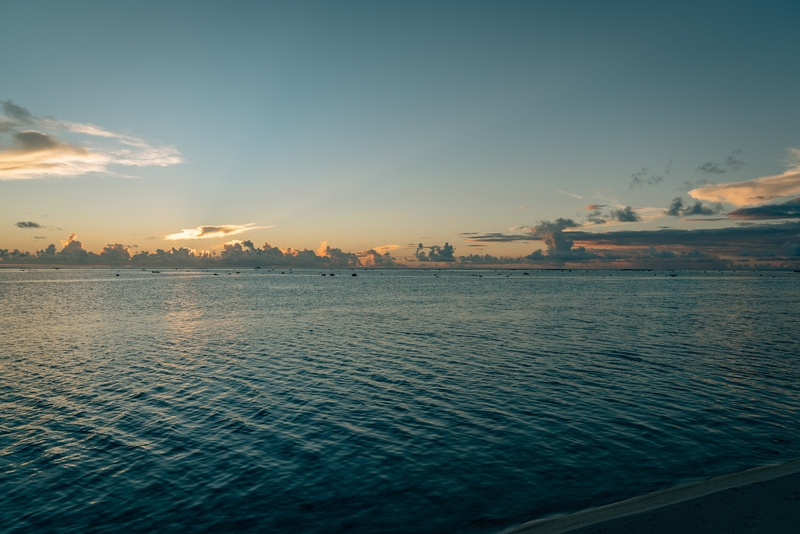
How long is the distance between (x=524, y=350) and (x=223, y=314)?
5796 centimetres

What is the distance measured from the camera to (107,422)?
23.0 metres

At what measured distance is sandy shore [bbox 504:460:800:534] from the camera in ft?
37.4

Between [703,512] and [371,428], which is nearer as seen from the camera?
[703,512]

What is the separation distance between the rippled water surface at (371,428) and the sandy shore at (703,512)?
51.1 inches

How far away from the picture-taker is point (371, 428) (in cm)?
2194

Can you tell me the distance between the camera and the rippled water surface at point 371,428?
14.8 meters

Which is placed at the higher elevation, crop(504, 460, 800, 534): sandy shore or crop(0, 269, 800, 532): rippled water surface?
crop(504, 460, 800, 534): sandy shore

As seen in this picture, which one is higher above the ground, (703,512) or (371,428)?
(703,512)

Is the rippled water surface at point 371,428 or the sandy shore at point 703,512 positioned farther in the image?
the rippled water surface at point 371,428

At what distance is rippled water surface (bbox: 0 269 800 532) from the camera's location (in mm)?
14766

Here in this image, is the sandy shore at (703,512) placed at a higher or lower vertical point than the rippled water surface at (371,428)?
higher

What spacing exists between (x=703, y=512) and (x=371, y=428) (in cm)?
1368

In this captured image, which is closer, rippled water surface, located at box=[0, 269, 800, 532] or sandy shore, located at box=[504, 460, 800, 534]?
sandy shore, located at box=[504, 460, 800, 534]

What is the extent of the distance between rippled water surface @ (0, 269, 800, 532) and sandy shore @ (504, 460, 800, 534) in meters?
1.30
